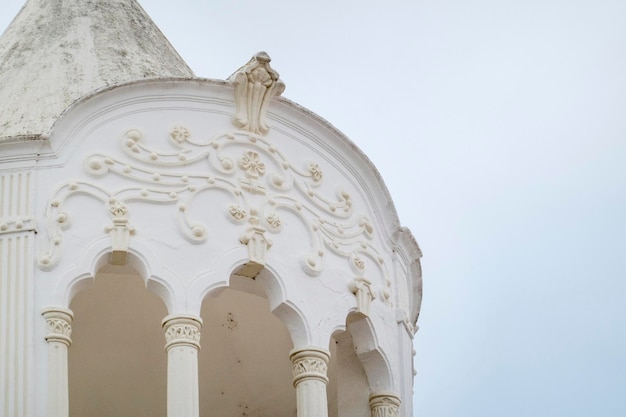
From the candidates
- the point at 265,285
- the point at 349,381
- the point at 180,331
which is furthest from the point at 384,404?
the point at 180,331

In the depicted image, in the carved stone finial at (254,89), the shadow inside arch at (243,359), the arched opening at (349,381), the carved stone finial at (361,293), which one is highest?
the carved stone finial at (254,89)

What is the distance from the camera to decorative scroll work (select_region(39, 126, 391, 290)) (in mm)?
24078

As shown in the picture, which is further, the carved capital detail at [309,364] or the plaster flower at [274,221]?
the plaster flower at [274,221]

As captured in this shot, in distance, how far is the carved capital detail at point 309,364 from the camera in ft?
79.3

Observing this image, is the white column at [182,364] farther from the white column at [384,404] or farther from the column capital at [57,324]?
the white column at [384,404]

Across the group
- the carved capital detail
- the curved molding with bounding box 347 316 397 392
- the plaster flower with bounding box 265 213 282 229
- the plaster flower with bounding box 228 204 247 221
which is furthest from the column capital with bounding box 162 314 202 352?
the curved molding with bounding box 347 316 397 392

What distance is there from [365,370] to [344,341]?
18.7 inches

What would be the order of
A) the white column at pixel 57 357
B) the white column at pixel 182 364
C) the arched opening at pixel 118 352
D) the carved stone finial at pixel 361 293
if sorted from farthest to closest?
the arched opening at pixel 118 352 → the carved stone finial at pixel 361 293 → the white column at pixel 182 364 → the white column at pixel 57 357

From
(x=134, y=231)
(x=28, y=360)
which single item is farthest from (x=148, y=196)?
(x=28, y=360)

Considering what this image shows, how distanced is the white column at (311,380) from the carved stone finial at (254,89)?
280 cm

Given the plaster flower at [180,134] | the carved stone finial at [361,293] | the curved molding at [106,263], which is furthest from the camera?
the carved stone finial at [361,293]

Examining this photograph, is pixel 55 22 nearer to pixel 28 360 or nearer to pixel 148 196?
pixel 148 196

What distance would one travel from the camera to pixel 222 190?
24.7 meters

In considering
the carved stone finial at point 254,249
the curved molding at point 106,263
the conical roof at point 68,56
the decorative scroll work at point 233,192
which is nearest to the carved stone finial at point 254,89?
the decorative scroll work at point 233,192
